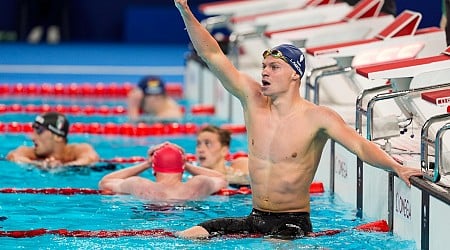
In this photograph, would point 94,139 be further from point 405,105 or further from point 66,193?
point 405,105

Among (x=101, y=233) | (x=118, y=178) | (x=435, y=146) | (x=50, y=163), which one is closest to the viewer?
(x=435, y=146)

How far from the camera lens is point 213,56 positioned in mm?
6699

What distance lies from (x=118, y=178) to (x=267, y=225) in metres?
1.92

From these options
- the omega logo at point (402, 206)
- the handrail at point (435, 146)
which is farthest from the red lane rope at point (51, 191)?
the handrail at point (435, 146)

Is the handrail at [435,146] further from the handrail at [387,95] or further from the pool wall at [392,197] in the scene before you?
the handrail at [387,95]

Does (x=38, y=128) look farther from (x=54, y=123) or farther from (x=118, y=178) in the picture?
(x=118, y=178)

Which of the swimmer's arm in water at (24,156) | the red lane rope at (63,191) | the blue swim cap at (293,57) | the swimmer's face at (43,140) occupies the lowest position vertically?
the red lane rope at (63,191)

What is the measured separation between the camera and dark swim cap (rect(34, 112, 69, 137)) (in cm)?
923

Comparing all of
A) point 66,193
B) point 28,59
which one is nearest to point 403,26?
point 66,193

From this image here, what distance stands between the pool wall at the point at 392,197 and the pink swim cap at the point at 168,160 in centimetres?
111

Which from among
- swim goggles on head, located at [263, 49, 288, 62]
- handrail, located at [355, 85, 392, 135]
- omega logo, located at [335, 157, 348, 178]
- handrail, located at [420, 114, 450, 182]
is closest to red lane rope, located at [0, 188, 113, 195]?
omega logo, located at [335, 157, 348, 178]

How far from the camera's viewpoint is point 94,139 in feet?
37.1

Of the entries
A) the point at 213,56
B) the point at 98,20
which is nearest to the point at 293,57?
the point at 213,56

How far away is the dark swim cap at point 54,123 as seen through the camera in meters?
9.23
